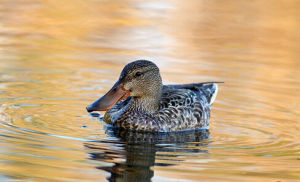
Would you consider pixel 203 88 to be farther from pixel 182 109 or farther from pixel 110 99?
pixel 110 99

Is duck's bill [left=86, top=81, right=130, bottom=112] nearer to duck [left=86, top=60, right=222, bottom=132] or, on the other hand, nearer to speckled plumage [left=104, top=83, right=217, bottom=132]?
duck [left=86, top=60, right=222, bottom=132]

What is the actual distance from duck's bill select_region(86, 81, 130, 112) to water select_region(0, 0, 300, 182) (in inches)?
12.6

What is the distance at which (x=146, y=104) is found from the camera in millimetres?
10023

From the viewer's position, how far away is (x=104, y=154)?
25.8 ft

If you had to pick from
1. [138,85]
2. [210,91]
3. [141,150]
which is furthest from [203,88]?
[141,150]

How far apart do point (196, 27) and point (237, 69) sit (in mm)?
3984

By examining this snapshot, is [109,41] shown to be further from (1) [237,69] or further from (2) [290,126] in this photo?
(2) [290,126]

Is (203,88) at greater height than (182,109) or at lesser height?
greater

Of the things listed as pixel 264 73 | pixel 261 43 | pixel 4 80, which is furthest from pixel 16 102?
pixel 261 43

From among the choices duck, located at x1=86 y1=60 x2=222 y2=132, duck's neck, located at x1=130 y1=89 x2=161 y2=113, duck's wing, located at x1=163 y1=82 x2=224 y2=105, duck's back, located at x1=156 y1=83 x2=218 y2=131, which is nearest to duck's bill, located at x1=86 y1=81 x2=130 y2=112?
duck, located at x1=86 y1=60 x2=222 y2=132

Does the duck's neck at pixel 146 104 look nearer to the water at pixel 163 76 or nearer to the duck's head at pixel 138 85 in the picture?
the duck's head at pixel 138 85

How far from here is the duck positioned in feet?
31.8

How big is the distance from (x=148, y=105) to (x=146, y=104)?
0.11ft

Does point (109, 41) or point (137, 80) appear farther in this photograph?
point (109, 41)
